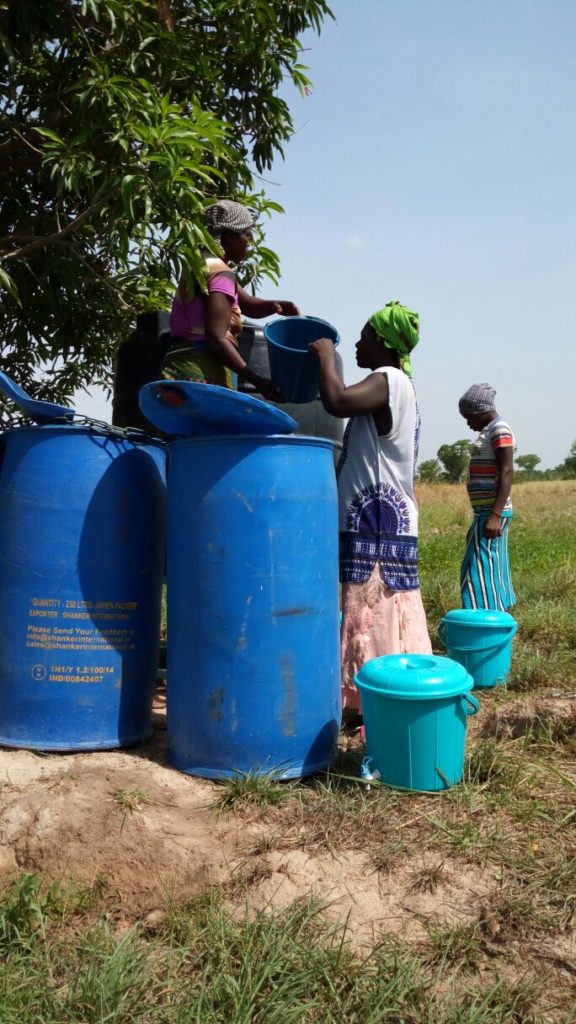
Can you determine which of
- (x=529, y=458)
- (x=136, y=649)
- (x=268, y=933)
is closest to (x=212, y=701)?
(x=136, y=649)

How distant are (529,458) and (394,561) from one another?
84.9m

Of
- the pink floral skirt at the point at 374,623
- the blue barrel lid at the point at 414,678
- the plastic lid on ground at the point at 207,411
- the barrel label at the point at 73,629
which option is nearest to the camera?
the blue barrel lid at the point at 414,678

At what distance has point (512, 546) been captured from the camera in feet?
29.0

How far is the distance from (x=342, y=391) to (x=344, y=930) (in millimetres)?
1601

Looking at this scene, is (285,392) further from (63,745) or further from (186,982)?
(186,982)

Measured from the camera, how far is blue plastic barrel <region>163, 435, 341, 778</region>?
2363 mm

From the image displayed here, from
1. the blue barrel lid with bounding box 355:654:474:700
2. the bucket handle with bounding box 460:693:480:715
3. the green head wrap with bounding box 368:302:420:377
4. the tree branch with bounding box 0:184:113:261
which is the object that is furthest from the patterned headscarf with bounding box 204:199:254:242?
the bucket handle with bounding box 460:693:480:715

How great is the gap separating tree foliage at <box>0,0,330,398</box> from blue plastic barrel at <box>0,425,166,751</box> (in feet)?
3.35

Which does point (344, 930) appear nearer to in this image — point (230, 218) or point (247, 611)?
point (247, 611)

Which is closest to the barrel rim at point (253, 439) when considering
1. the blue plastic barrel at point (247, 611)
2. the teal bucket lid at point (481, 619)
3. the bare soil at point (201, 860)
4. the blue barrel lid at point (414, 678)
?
the blue plastic barrel at point (247, 611)

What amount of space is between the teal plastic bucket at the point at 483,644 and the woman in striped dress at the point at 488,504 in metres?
0.56

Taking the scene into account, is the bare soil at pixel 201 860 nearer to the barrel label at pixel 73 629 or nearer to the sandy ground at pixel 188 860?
the sandy ground at pixel 188 860

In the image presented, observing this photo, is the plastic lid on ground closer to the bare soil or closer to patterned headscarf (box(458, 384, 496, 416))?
the bare soil

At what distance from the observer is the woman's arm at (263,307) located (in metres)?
3.33
